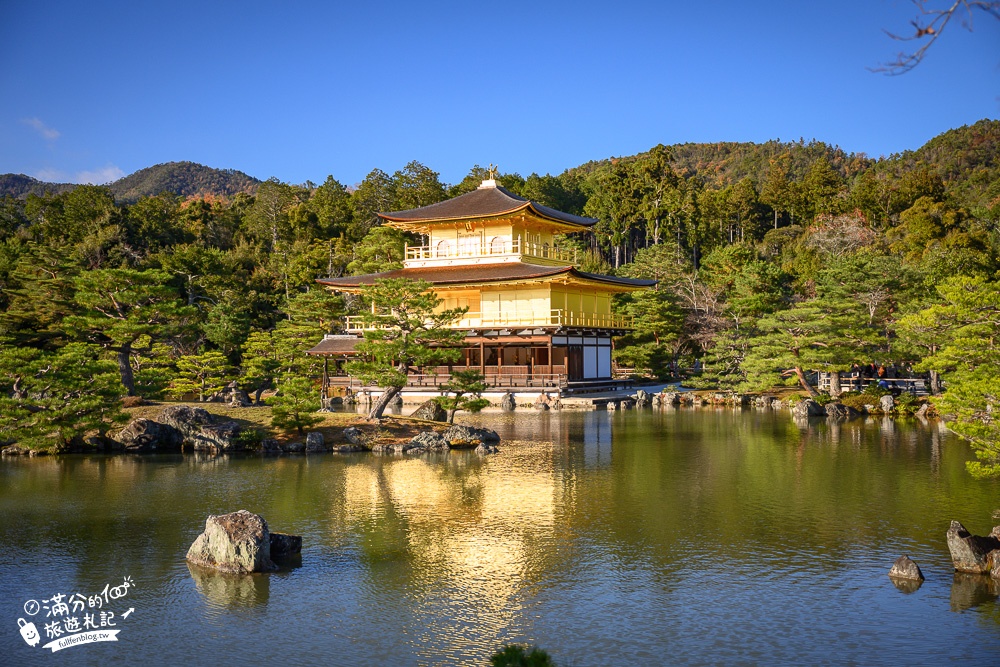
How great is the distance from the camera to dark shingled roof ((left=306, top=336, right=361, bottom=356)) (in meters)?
34.9

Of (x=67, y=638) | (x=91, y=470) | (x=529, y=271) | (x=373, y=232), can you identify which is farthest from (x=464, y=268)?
(x=67, y=638)

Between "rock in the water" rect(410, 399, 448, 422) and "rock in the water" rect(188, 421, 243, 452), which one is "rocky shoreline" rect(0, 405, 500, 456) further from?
"rock in the water" rect(410, 399, 448, 422)

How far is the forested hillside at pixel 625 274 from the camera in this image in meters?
19.2

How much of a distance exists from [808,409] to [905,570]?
57.4 feet

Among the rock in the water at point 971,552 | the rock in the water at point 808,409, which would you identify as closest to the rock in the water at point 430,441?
the rock in the water at point 808,409

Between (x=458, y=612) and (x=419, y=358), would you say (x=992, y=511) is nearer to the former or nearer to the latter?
(x=458, y=612)

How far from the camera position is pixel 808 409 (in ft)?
85.5

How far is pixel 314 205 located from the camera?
58.8m

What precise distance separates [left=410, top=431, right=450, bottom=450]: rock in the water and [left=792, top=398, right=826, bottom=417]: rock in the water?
12219mm

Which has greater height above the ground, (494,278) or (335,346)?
(494,278)

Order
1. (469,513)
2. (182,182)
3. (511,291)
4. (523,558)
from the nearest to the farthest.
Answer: (523,558)
(469,513)
(511,291)
(182,182)

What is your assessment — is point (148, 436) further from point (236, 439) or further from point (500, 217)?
point (500, 217)

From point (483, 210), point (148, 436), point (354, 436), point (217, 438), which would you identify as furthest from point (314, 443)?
point (483, 210)

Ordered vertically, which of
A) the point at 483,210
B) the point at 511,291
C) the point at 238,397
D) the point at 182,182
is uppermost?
the point at 182,182
